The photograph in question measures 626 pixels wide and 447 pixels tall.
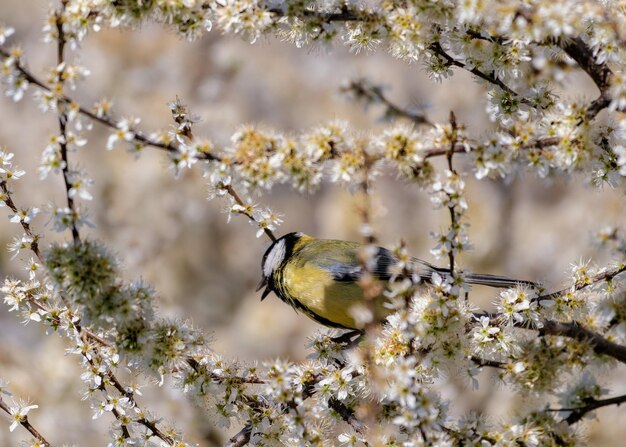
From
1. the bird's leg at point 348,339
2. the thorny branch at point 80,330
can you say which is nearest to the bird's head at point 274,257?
the bird's leg at point 348,339

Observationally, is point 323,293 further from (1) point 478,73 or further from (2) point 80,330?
(1) point 478,73

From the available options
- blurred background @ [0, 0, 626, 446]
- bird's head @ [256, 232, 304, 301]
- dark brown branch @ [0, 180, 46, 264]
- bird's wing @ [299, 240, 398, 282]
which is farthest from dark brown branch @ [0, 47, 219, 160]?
blurred background @ [0, 0, 626, 446]

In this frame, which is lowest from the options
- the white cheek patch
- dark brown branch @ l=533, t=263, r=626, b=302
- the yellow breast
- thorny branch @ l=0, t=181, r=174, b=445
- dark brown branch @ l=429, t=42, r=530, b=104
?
thorny branch @ l=0, t=181, r=174, b=445

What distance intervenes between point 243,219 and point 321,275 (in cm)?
380

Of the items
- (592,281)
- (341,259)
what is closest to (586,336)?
(592,281)

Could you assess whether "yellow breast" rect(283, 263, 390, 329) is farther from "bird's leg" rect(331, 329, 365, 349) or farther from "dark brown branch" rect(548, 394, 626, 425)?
"dark brown branch" rect(548, 394, 626, 425)

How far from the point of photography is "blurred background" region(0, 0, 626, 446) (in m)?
7.28

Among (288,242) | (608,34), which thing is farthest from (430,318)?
(288,242)

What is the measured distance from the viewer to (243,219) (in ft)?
24.6

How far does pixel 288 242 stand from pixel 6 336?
172 inches

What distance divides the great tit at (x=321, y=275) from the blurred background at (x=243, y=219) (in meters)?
3.06

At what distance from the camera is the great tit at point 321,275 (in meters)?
3.61

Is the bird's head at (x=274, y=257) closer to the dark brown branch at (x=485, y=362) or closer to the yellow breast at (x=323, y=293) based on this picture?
the yellow breast at (x=323, y=293)

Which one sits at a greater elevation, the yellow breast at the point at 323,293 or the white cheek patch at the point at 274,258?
the white cheek patch at the point at 274,258
